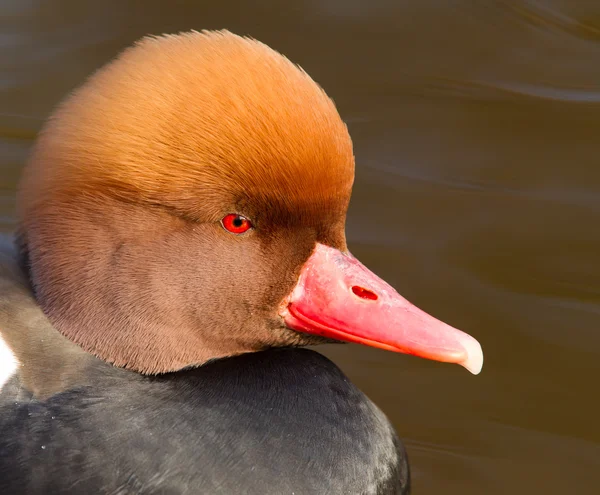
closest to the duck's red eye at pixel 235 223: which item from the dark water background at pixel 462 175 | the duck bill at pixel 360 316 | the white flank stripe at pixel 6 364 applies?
the duck bill at pixel 360 316

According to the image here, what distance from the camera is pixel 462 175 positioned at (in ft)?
16.0

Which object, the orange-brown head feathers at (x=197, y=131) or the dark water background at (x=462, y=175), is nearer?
the orange-brown head feathers at (x=197, y=131)

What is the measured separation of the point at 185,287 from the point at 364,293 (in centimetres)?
48

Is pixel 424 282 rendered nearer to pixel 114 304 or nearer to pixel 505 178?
pixel 505 178

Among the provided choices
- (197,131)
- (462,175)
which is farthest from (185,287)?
(462,175)

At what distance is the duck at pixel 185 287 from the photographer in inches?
→ 108

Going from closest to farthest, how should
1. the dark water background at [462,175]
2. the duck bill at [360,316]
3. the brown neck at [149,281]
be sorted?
1. the brown neck at [149,281]
2. the duck bill at [360,316]
3. the dark water background at [462,175]

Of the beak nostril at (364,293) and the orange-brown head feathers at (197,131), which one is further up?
the orange-brown head feathers at (197,131)

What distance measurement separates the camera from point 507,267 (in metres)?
4.45

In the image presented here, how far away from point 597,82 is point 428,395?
2090 mm

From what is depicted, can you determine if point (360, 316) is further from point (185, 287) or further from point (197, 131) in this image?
point (197, 131)

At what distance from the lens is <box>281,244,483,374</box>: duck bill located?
2.95m

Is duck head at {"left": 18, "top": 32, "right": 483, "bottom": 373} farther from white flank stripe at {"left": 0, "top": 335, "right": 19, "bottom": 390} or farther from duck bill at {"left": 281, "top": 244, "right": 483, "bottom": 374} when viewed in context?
white flank stripe at {"left": 0, "top": 335, "right": 19, "bottom": 390}

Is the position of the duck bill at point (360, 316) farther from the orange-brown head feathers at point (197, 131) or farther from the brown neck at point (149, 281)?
the orange-brown head feathers at point (197, 131)
